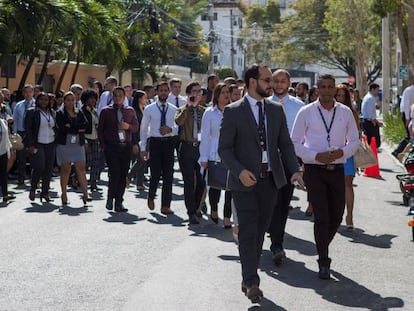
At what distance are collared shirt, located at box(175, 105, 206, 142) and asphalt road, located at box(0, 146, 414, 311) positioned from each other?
3.95 ft

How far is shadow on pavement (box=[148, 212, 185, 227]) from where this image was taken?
13289 mm

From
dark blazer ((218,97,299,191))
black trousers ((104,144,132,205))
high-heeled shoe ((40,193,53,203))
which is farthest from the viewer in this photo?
high-heeled shoe ((40,193,53,203))

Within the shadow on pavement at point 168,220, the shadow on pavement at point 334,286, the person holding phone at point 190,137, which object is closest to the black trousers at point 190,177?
the person holding phone at point 190,137

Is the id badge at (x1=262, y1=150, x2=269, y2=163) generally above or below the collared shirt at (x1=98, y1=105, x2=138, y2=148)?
above

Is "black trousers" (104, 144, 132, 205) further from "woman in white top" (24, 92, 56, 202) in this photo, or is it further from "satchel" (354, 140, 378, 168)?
"satchel" (354, 140, 378, 168)

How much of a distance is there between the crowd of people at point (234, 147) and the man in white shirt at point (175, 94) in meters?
0.02

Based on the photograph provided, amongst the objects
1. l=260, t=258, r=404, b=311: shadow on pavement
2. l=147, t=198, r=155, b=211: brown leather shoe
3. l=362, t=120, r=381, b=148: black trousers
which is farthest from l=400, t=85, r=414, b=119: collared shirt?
l=260, t=258, r=404, b=311: shadow on pavement

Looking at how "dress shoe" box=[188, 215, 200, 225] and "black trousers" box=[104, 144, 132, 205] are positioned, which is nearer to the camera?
"dress shoe" box=[188, 215, 200, 225]

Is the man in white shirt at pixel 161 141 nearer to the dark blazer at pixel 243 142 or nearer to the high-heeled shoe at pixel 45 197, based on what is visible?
the high-heeled shoe at pixel 45 197

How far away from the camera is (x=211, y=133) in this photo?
40.5 feet

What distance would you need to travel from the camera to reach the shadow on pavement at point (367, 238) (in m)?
11.6

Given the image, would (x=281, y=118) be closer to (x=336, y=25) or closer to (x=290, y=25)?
(x=336, y=25)

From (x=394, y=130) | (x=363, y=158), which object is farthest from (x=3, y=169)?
(x=394, y=130)

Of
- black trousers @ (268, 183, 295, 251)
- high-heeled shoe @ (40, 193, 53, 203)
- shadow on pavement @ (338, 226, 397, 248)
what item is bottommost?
high-heeled shoe @ (40, 193, 53, 203)
